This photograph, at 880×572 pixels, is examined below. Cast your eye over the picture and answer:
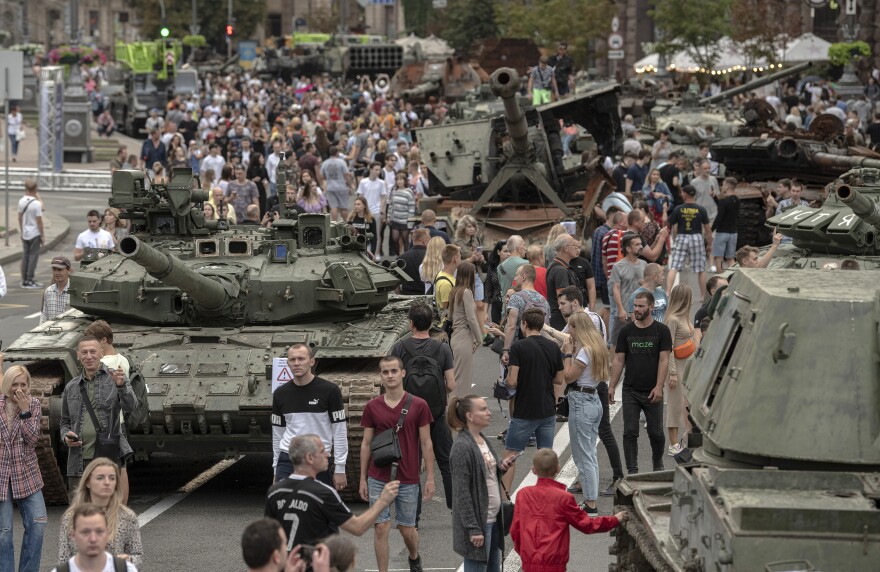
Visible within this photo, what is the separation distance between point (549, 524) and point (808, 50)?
39947 mm

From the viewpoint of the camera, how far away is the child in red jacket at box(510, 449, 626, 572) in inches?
390

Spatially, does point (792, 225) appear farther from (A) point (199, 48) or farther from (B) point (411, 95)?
(A) point (199, 48)

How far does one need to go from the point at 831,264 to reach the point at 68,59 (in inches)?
1313

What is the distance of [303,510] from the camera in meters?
9.12

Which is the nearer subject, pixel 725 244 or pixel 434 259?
pixel 434 259

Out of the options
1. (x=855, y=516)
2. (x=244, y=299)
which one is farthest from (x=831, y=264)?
(x=855, y=516)

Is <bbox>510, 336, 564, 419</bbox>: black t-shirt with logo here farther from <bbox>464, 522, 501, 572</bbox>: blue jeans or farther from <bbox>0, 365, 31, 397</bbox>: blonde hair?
<bbox>0, 365, 31, 397</bbox>: blonde hair

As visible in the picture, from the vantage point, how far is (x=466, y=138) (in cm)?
2533

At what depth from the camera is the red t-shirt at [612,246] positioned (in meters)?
19.4

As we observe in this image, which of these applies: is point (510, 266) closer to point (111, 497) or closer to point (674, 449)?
point (674, 449)

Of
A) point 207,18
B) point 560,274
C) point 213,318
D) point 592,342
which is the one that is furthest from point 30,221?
point 207,18

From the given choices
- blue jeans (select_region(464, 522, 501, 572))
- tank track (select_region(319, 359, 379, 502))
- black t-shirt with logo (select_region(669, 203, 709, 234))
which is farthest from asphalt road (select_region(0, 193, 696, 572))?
black t-shirt with logo (select_region(669, 203, 709, 234))

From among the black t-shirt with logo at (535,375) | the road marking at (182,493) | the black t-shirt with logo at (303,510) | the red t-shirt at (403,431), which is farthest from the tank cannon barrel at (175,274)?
the black t-shirt with logo at (303,510)

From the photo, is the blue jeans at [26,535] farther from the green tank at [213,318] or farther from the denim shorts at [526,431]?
the denim shorts at [526,431]
